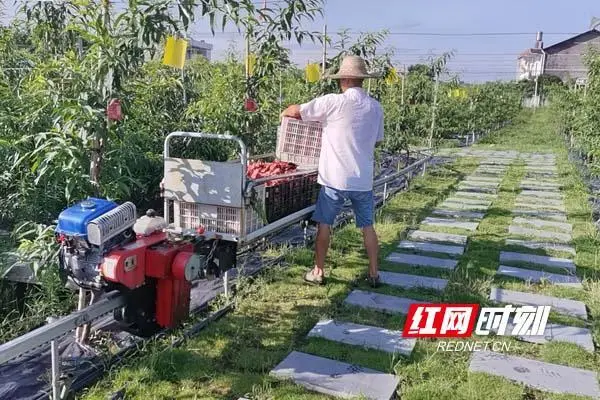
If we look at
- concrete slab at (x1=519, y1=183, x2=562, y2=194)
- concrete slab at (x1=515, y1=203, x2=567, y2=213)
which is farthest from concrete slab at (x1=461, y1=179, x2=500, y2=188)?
concrete slab at (x1=515, y1=203, x2=567, y2=213)

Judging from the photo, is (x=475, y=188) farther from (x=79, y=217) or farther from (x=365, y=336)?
(x=79, y=217)

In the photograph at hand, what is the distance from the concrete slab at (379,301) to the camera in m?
3.90

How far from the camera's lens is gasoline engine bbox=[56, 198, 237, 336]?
2799 millimetres

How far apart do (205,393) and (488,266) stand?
9.90ft

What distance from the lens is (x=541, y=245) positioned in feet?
18.7

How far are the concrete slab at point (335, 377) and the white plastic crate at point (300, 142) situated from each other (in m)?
2.49

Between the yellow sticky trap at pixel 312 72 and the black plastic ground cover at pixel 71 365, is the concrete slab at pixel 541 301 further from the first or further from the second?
the yellow sticky trap at pixel 312 72

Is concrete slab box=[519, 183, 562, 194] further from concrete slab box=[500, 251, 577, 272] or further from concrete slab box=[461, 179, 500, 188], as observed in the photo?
concrete slab box=[500, 251, 577, 272]

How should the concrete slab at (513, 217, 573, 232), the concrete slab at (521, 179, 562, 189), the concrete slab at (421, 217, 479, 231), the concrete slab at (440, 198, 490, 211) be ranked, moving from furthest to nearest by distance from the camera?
the concrete slab at (521, 179, 562, 189) < the concrete slab at (440, 198, 490, 211) < the concrete slab at (513, 217, 573, 232) < the concrete slab at (421, 217, 479, 231)

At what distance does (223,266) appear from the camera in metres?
3.69

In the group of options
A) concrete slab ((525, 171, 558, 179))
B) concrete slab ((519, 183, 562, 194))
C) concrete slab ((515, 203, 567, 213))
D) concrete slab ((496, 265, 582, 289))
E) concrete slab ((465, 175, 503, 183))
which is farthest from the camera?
concrete slab ((525, 171, 558, 179))

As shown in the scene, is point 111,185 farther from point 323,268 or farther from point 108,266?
point 323,268

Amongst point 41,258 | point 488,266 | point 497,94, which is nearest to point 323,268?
point 488,266

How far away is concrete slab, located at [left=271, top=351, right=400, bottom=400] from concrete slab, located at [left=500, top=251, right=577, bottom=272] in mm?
2583
